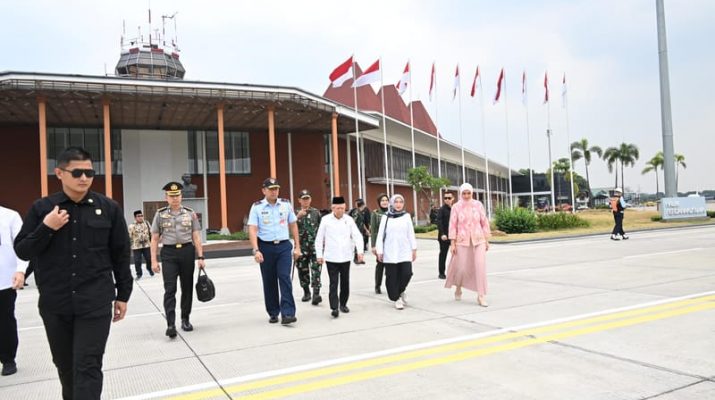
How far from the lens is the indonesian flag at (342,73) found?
28906mm

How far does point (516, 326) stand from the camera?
6.44 m

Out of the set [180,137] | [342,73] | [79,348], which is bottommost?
[79,348]

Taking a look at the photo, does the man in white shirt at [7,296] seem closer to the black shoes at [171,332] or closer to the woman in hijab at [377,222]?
the black shoes at [171,332]

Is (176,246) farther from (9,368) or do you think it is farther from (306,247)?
(306,247)

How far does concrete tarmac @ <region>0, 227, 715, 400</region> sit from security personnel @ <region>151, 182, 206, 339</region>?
20.0 inches

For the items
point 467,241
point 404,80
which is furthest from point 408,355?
point 404,80

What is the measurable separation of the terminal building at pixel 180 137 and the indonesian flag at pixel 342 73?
1670mm

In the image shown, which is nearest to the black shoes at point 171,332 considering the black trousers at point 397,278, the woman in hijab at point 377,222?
the black trousers at point 397,278

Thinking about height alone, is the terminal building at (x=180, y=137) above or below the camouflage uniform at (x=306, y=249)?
above

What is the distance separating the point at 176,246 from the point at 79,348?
3446mm

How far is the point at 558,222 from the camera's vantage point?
27.5 m

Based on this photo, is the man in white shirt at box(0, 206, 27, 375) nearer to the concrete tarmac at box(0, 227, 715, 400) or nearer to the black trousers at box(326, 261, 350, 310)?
the concrete tarmac at box(0, 227, 715, 400)

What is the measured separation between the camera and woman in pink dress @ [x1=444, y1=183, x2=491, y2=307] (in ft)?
27.2

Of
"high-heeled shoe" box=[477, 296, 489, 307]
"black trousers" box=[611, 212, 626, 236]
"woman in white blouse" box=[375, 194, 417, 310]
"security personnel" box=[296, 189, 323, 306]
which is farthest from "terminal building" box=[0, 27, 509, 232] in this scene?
"high-heeled shoe" box=[477, 296, 489, 307]
